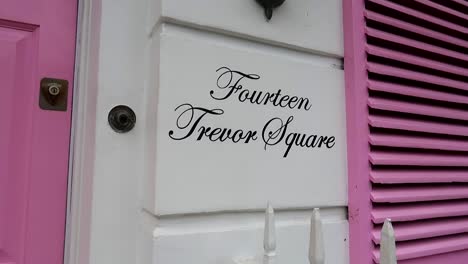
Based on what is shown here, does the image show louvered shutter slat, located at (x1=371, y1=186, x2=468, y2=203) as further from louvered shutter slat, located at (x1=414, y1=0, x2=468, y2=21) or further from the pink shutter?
louvered shutter slat, located at (x1=414, y1=0, x2=468, y2=21)

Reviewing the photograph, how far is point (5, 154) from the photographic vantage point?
2.92 feet

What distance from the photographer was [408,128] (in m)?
1.20

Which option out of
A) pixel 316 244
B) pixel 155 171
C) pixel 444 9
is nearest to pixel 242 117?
pixel 155 171

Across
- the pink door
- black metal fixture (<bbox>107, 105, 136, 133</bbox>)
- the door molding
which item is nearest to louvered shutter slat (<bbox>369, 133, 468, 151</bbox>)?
black metal fixture (<bbox>107, 105, 136, 133</bbox>)

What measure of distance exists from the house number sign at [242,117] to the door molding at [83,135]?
0.84 feet

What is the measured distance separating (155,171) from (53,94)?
39 cm

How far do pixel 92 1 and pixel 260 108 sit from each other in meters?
0.59

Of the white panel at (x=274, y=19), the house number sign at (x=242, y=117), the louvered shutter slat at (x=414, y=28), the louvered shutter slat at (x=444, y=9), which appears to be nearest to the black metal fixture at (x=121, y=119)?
the house number sign at (x=242, y=117)

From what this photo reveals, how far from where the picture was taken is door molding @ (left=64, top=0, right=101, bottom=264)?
Answer: 0.88 m

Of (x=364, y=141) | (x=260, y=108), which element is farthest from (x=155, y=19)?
(x=364, y=141)

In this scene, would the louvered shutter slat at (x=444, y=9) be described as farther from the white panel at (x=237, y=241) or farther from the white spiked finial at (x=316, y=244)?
the white spiked finial at (x=316, y=244)

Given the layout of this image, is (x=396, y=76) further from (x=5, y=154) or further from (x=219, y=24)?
(x=5, y=154)

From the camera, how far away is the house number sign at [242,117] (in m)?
0.88

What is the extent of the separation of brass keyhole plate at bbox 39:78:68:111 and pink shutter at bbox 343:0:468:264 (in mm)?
915
